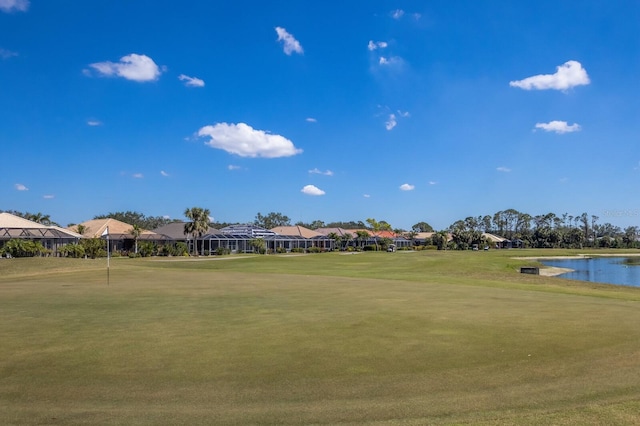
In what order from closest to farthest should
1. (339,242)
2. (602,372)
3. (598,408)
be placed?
(598,408), (602,372), (339,242)

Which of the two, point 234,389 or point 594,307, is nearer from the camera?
point 234,389

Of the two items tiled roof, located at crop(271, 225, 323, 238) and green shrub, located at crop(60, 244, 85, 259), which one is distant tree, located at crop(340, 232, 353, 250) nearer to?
tiled roof, located at crop(271, 225, 323, 238)

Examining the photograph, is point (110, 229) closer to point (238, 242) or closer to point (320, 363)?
point (238, 242)

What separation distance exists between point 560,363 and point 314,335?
525cm

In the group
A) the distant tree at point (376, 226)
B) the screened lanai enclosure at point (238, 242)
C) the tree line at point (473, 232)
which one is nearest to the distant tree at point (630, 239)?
the tree line at point (473, 232)

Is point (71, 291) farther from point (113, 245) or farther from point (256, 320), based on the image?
point (113, 245)

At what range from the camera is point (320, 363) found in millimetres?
9414

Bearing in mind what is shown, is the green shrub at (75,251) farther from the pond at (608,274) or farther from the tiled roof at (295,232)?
the tiled roof at (295,232)

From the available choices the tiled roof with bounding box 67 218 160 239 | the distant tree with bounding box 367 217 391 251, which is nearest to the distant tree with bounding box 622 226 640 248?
the distant tree with bounding box 367 217 391 251

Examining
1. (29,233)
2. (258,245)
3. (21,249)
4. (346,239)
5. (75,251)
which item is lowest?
(75,251)

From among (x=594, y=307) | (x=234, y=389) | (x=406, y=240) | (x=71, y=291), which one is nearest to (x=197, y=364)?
(x=234, y=389)

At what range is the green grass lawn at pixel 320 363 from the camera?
6914mm

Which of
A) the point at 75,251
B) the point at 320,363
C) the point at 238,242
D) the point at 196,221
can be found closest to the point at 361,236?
the point at 238,242

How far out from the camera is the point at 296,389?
7906mm
